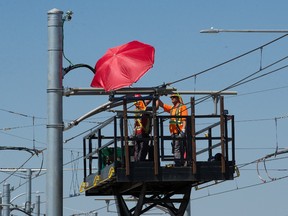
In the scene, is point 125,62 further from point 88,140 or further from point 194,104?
point 88,140

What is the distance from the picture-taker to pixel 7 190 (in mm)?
47344

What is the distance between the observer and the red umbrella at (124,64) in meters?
18.3

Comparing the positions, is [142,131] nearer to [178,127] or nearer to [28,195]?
[178,127]

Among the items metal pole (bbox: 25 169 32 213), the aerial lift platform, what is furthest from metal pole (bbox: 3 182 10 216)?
the aerial lift platform

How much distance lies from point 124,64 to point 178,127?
185 cm

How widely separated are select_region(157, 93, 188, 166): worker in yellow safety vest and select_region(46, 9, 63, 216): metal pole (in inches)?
148

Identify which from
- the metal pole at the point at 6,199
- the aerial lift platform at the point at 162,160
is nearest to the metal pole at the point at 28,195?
the metal pole at the point at 6,199

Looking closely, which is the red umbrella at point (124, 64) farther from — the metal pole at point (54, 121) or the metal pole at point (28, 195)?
the metal pole at point (28, 195)

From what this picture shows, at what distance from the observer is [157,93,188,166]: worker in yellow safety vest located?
19.8 m

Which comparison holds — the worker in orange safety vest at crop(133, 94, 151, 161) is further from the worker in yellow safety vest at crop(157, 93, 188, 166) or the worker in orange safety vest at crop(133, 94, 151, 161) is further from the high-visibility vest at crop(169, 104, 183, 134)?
the high-visibility vest at crop(169, 104, 183, 134)

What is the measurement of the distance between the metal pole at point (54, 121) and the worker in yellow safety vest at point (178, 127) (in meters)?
3.75

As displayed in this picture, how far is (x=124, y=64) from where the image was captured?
18.8 m

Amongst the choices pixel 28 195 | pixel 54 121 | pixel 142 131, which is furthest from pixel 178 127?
pixel 28 195

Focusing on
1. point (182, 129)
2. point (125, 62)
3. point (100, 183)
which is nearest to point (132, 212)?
point (100, 183)
